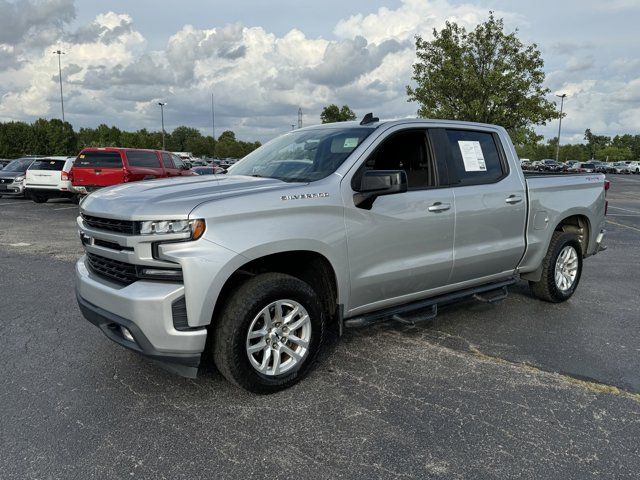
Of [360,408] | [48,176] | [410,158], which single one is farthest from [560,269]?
[48,176]

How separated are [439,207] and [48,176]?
15972 millimetres

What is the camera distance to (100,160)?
14.5 m

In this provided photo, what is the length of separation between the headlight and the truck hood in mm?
31

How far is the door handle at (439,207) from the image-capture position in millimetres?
4253

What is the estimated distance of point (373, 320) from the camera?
156 inches

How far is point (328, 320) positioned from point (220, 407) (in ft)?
3.50

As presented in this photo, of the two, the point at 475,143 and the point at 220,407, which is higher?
the point at 475,143

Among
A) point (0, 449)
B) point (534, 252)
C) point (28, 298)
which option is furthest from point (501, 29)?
point (0, 449)

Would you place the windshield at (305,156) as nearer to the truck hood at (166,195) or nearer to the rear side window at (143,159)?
the truck hood at (166,195)

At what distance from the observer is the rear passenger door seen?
4.54 m

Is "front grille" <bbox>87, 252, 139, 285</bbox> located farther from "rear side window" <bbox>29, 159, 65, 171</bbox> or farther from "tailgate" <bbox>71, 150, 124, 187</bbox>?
"rear side window" <bbox>29, 159, 65, 171</bbox>

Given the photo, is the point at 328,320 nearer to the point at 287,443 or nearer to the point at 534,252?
the point at 287,443

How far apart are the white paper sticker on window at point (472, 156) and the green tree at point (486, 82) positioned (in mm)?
20579

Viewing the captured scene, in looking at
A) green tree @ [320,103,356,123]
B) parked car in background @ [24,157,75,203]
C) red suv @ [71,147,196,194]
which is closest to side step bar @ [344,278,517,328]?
red suv @ [71,147,196,194]
